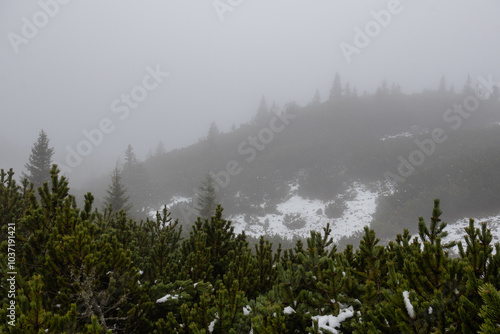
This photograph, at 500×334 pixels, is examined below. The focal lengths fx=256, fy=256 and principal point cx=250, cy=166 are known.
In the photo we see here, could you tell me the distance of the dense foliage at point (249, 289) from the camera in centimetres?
202

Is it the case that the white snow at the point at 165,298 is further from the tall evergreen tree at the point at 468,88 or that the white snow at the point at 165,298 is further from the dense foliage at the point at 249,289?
the tall evergreen tree at the point at 468,88

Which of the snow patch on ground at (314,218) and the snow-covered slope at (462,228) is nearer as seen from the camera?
the snow-covered slope at (462,228)

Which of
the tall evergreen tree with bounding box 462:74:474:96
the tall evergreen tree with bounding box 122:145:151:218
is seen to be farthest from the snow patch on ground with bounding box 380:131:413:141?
the tall evergreen tree with bounding box 122:145:151:218

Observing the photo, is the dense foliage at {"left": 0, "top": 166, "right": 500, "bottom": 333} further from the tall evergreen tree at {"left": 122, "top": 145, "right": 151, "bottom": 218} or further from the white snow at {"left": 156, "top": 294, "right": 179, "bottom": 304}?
the tall evergreen tree at {"left": 122, "top": 145, "right": 151, "bottom": 218}

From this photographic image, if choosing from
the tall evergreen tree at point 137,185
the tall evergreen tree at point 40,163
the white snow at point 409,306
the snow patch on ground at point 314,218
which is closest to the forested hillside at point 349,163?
the tall evergreen tree at point 137,185

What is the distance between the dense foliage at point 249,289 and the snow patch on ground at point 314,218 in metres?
18.1

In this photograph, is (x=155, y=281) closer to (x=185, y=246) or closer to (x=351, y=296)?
(x=185, y=246)

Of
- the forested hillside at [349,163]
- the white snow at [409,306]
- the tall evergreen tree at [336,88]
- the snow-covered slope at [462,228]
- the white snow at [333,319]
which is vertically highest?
the tall evergreen tree at [336,88]

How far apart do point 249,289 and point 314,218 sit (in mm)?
20217

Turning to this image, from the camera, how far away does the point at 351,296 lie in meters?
2.90

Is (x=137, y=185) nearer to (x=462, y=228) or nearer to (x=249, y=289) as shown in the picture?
(x=249, y=289)

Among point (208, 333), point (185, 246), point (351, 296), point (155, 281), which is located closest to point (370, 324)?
point (351, 296)

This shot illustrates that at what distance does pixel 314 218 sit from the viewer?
23.1m

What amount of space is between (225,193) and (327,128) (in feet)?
60.4
